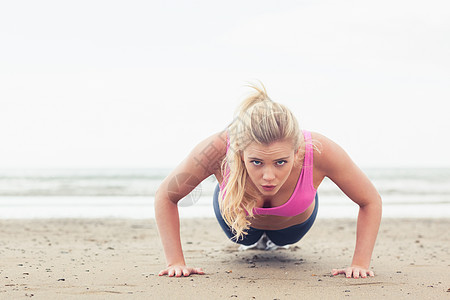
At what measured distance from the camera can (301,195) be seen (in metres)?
3.51

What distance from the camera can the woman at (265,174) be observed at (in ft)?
9.75

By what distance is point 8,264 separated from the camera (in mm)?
3998

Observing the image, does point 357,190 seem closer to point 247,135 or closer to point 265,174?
point 265,174

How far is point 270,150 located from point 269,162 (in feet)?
0.26

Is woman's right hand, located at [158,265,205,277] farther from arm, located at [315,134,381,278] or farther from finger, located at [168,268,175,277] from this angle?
arm, located at [315,134,381,278]

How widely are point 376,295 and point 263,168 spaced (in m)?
1.05

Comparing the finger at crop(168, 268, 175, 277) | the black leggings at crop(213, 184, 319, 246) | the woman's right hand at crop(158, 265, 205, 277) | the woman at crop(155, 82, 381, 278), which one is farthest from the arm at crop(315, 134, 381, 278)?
the finger at crop(168, 268, 175, 277)

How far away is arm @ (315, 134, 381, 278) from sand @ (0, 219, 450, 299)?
170 mm

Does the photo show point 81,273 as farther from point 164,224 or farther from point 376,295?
point 376,295

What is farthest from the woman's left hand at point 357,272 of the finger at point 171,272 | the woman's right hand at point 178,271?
the finger at point 171,272

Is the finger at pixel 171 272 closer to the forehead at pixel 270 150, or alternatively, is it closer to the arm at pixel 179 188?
the arm at pixel 179 188

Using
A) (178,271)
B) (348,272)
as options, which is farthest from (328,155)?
(178,271)

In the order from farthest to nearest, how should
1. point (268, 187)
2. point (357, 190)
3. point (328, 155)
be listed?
point (357, 190), point (328, 155), point (268, 187)

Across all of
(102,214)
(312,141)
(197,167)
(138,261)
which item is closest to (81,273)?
(138,261)
